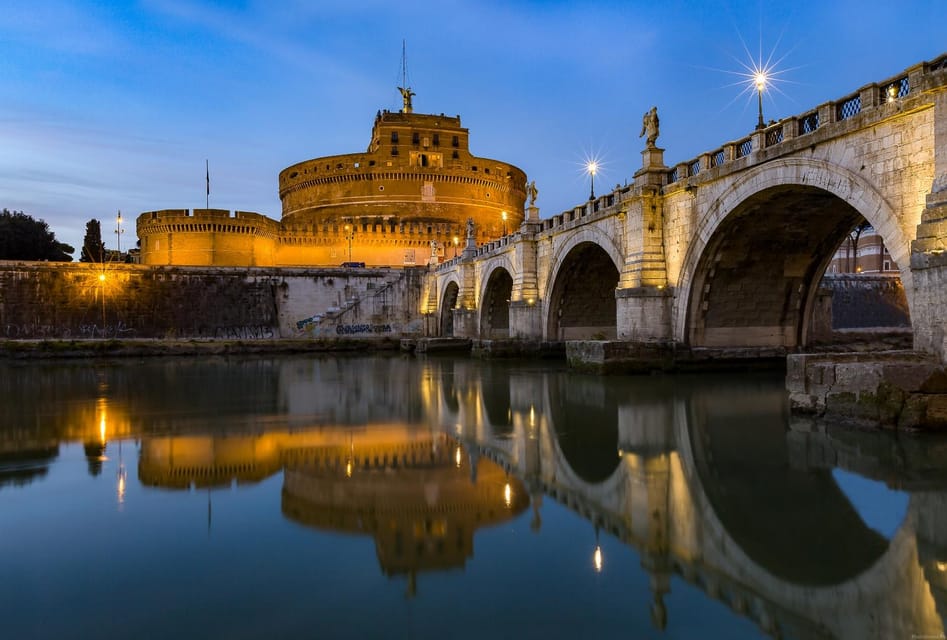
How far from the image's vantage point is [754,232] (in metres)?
15.2

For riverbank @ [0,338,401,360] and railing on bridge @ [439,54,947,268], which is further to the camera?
riverbank @ [0,338,401,360]

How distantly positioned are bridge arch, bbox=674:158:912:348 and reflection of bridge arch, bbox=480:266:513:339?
47.9 ft

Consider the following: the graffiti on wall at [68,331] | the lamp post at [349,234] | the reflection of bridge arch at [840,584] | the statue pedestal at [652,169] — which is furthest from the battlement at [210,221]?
the reflection of bridge arch at [840,584]

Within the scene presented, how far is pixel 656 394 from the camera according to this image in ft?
40.9

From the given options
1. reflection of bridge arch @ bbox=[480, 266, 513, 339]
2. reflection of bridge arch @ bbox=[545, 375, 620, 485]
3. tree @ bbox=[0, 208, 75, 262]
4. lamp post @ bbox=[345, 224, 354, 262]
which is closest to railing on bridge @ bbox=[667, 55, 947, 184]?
reflection of bridge arch @ bbox=[545, 375, 620, 485]

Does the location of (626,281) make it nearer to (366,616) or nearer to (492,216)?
(366,616)

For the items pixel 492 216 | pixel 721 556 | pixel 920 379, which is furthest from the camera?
pixel 492 216

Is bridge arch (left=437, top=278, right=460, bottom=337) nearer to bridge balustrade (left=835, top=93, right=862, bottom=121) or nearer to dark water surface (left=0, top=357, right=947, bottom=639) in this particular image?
bridge balustrade (left=835, top=93, right=862, bottom=121)

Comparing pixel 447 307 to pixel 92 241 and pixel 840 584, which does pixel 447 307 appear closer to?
pixel 92 241

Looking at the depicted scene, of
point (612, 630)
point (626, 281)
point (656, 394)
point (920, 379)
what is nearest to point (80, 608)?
point (612, 630)

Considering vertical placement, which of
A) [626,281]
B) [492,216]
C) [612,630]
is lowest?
[612,630]

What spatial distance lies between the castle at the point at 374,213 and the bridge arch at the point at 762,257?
31.1m

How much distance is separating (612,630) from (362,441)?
544 centimetres

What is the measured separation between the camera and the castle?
160ft
